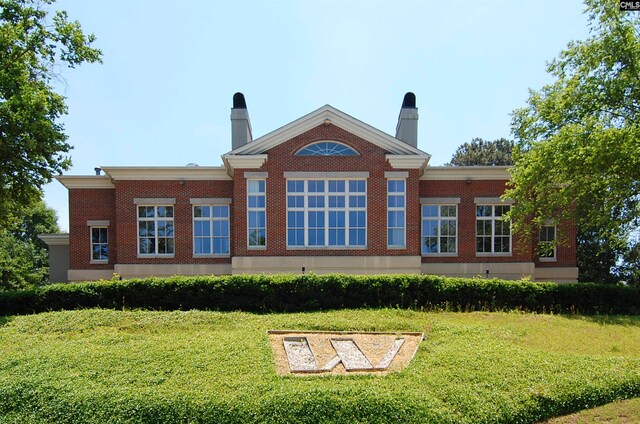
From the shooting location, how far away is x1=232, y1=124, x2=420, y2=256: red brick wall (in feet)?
63.2

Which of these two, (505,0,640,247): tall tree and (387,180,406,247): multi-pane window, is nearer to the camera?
(505,0,640,247): tall tree

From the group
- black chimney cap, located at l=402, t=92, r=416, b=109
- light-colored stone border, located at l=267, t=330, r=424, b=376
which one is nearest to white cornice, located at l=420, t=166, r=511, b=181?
black chimney cap, located at l=402, t=92, r=416, b=109

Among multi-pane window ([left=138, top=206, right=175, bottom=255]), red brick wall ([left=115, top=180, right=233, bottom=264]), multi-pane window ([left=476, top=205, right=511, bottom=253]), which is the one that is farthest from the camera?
multi-pane window ([left=476, top=205, right=511, bottom=253])

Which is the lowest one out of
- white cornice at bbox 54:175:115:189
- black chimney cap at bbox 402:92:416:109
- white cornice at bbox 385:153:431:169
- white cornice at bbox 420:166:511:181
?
white cornice at bbox 54:175:115:189

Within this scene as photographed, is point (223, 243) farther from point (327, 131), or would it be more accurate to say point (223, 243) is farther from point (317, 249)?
point (327, 131)

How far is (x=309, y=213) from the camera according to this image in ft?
63.8

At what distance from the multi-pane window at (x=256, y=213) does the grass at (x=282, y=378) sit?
805 cm

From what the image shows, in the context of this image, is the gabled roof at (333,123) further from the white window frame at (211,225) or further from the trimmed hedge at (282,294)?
the trimmed hedge at (282,294)

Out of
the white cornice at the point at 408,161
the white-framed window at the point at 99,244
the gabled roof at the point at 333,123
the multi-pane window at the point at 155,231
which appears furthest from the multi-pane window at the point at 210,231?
the white cornice at the point at 408,161

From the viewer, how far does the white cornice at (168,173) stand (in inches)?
797

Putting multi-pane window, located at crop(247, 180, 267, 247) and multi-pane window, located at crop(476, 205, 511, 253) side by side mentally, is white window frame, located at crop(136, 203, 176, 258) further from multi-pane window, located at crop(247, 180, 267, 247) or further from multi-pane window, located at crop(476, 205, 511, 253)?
multi-pane window, located at crop(476, 205, 511, 253)

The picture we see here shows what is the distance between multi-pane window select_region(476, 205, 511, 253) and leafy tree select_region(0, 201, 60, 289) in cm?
2179

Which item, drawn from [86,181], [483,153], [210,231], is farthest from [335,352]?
[483,153]

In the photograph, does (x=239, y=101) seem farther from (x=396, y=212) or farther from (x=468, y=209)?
(x=468, y=209)
